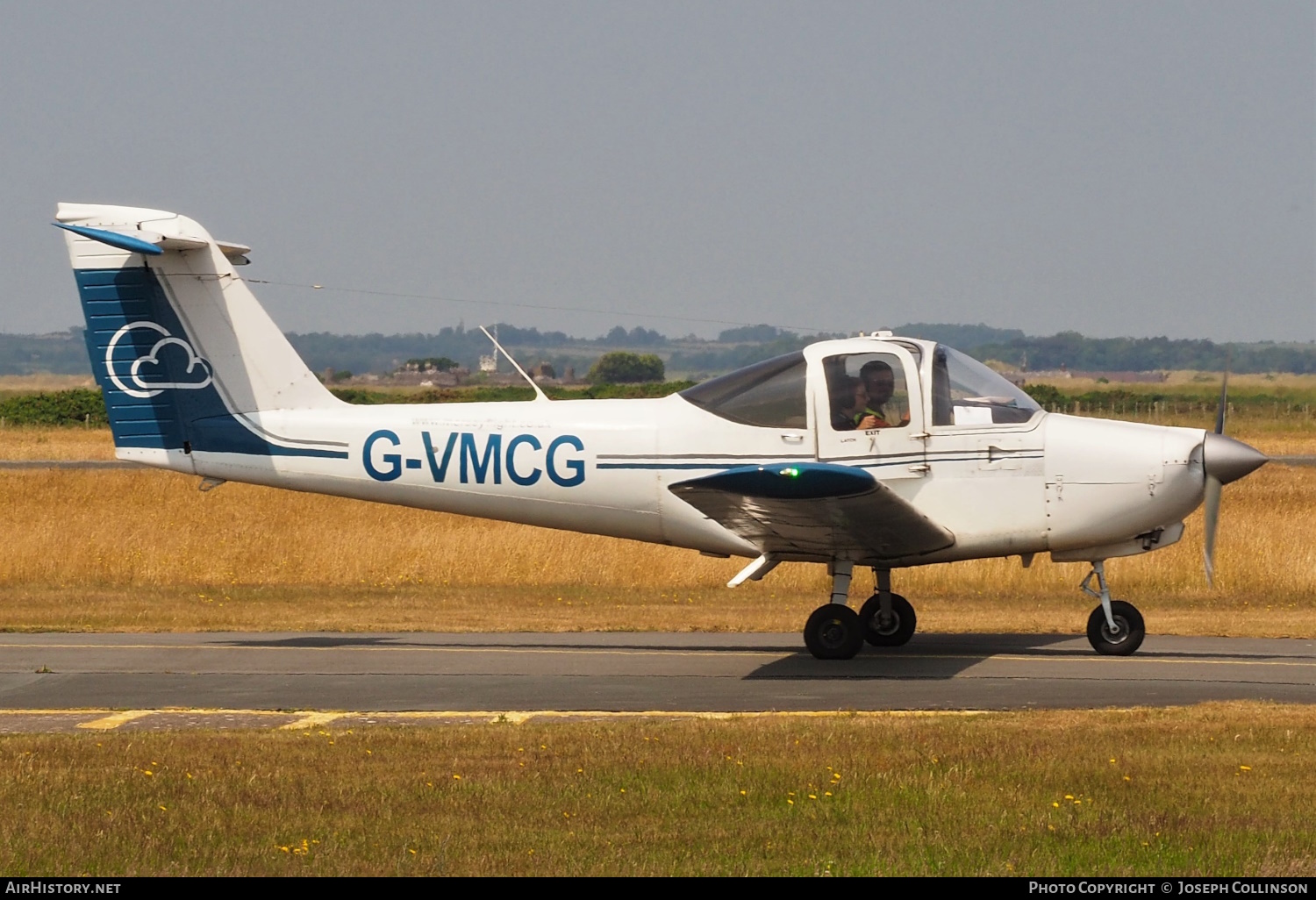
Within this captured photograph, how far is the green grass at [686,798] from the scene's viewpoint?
5770 millimetres

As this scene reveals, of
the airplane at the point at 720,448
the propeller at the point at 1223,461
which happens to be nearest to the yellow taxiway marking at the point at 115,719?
the airplane at the point at 720,448

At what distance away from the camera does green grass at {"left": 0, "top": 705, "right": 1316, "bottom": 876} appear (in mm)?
5770

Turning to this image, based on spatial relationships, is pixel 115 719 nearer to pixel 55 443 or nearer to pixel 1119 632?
pixel 1119 632

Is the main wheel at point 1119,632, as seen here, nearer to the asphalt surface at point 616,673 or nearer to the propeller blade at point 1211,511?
the asphalt surface at point 616,673

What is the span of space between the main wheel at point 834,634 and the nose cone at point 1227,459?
9.66 feet

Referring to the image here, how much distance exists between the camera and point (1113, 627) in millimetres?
11891

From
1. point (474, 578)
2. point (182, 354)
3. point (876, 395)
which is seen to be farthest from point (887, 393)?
point (474, 578)

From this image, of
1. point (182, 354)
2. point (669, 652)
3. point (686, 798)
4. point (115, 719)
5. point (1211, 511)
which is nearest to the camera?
point (686, 798)

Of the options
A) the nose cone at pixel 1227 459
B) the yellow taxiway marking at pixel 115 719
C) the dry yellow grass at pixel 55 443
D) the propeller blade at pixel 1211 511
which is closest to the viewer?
the yellow taxiway marking at pixel 115 719

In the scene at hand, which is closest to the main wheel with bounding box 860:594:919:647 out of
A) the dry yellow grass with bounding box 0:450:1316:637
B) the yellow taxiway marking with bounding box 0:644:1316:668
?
the yellow taxiway marking with bounding box 0:644:1316:668

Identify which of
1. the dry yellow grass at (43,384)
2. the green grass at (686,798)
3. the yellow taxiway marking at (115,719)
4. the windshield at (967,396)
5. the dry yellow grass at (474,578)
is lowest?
the dry yellow grass at (474,578)

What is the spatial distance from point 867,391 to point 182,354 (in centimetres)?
598

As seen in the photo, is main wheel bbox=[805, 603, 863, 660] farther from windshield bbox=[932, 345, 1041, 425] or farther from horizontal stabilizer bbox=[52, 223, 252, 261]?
horizontal stabilizer bbox=[52, 223, 252, 261]
